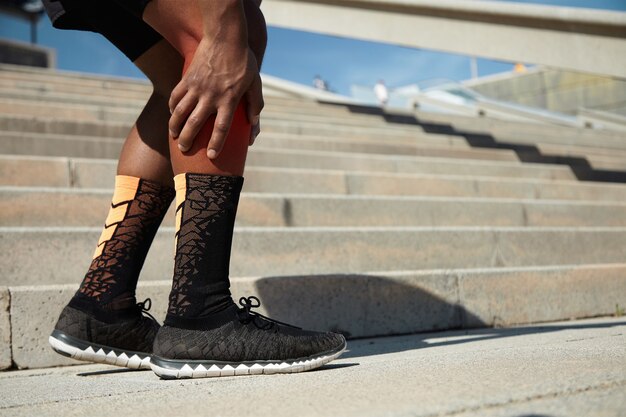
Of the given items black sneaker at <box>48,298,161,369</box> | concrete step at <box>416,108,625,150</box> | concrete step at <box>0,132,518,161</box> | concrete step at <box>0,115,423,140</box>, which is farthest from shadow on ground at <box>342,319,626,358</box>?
concrete step at <box>416,108,625,150</box>

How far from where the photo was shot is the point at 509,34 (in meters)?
6.05

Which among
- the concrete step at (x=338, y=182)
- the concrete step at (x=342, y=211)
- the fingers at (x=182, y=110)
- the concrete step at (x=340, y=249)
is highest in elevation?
the fingers at (x=182, y=110)

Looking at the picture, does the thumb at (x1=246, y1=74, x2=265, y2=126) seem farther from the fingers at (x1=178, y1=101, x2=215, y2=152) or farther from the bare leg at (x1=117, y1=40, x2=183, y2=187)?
the bare leg at (x1=117, y1=40, x2=183, y2=187)

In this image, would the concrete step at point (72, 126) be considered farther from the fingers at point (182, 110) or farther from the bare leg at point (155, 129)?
the fingers at point (182, 110)

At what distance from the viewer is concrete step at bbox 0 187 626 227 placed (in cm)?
286

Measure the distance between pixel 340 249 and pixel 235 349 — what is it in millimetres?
1456

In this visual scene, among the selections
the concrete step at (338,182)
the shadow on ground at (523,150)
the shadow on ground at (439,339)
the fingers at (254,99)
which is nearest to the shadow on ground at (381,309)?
the shadow on ground at (439,339)

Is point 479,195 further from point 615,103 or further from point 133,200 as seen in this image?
point 615,103

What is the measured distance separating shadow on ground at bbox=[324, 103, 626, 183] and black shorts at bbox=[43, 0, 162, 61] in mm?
4455

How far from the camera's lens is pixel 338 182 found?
4.01 metres

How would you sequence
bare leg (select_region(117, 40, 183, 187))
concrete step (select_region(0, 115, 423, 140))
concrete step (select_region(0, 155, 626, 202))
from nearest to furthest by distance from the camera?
bare leg (select_region(117, 40, 183, 187)) → concrete step (select_region(0, 155, 626, 202)) → concrete step (select_region(0, 115, 423, 140))

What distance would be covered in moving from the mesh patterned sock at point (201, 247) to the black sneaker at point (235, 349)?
0.03 metres

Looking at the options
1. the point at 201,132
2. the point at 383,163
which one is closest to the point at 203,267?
the point at 201,132

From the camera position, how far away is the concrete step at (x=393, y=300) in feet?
6.66
